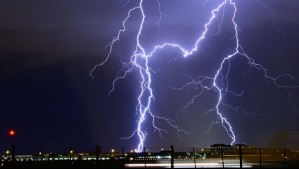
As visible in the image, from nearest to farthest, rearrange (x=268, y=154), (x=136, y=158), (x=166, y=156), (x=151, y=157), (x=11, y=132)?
Answer: 1. (x=11, y=132)
2. (x=136, y=158)
3. (x=268, y=154)
4. (x=151, y=157)
5. (x=166, y=156)

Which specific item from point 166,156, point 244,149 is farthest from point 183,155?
point 244,149

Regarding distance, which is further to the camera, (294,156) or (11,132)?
(294,156)

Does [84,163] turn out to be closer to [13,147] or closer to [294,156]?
[13,147]

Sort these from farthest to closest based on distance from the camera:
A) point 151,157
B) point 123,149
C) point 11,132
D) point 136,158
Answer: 1. point 151,157
2. point 136,158
3. point 123,149
4. point 11,132

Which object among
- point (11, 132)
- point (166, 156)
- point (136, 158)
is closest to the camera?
point (11, 132)

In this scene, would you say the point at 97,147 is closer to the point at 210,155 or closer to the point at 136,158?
the point at 136,158

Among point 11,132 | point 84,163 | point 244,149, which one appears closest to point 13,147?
point 11,132

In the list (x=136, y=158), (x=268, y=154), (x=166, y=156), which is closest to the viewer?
(x=136, y=158)

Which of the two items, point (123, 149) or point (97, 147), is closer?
point (97, 147)
